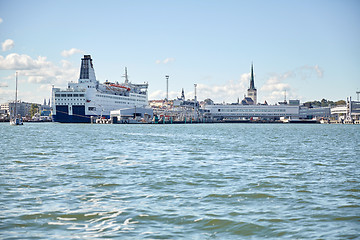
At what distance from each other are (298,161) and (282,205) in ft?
45.4

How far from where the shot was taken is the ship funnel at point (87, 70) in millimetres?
155625

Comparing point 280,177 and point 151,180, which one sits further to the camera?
point 280,177

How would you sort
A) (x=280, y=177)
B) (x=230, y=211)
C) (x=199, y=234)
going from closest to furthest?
(x=199, y=234)
(x=230, y=211)
(x=280, y=177)

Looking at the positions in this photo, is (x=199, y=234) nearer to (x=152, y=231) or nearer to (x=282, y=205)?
(x=152, y=231)

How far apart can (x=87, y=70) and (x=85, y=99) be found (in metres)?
16.5

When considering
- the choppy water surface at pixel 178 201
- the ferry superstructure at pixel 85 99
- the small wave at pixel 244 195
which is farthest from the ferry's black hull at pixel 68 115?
the small wave at pixel 244 195

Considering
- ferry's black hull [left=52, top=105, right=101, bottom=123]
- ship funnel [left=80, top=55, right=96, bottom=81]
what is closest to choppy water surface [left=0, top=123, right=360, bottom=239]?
ferry's black hull [left=52, top=105, right=101, bottom=123]

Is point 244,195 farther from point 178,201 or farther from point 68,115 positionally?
point 68,115

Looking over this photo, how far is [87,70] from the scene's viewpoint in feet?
513

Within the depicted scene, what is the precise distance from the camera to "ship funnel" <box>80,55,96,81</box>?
156 metres

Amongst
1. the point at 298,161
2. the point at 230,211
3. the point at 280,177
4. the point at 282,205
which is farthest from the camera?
the point at 298,161

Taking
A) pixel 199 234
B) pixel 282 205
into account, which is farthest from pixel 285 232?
pixel 282 205

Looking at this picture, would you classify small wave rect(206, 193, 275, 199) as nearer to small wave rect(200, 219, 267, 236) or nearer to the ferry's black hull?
small wave rect(200, 219, 267, 236)

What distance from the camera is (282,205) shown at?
13289 mm
